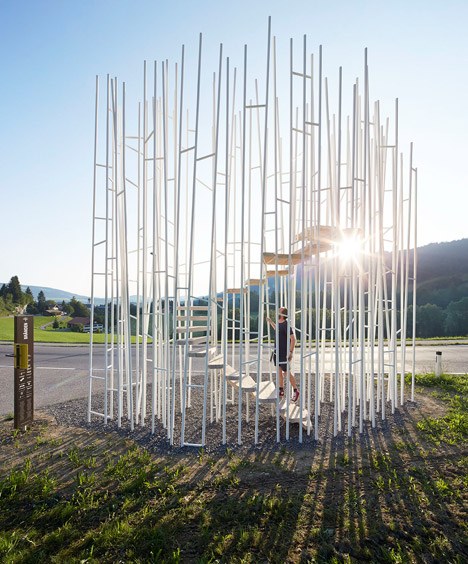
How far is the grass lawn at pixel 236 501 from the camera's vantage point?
9.04ft

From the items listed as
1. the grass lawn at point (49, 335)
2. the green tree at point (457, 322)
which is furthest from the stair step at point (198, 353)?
the green tree at point (457, 322)

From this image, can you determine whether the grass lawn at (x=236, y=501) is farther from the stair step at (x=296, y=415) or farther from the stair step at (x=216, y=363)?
the stair step at (x=216, y=363)

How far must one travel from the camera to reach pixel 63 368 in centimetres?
1115

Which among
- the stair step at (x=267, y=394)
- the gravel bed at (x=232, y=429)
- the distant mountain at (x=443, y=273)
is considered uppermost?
the distant mountain at (x=443, y=273)

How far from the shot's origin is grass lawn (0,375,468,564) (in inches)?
108

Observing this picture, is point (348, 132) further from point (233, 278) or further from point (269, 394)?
point (269, 394)

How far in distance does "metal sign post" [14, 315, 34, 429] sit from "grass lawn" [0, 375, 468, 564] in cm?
43

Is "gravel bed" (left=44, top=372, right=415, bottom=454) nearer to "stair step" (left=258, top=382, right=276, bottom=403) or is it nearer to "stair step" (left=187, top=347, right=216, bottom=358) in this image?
"stair step" (left=258, top=382, right=276, bottom=403)

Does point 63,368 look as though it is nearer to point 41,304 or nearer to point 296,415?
point 296,415

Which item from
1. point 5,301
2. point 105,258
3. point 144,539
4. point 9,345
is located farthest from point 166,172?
point 5,301

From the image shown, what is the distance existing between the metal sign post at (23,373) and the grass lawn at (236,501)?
43 cm

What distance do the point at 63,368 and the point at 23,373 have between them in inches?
234

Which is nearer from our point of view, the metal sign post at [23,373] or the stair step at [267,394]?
the stair step at [267,394]

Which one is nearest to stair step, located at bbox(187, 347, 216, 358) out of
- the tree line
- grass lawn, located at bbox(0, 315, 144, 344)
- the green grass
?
the green grass
